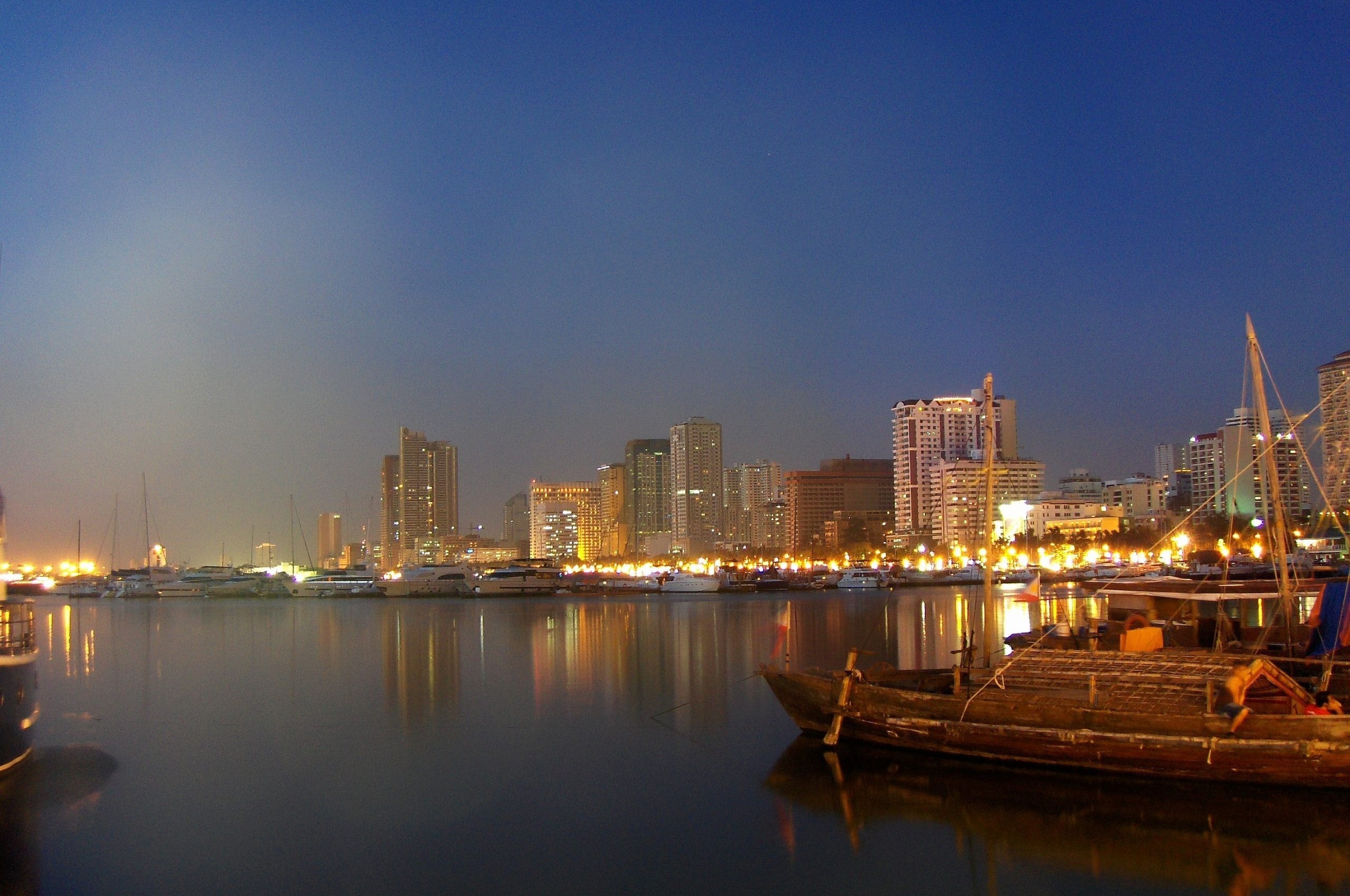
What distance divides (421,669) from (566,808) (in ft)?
70.1

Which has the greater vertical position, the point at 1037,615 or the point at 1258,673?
the point at 1258,673

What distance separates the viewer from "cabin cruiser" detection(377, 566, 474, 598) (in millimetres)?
124812

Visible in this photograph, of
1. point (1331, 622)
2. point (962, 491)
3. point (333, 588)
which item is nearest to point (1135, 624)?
point (1331, 622)

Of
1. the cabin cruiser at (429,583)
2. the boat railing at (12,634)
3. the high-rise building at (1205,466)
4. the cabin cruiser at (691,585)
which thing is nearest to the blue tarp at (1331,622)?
the boat railing at (12,634)

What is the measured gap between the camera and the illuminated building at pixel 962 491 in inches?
6708

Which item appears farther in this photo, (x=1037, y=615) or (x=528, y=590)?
(x=528, y=590)

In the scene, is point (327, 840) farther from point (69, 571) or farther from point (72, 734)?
point (69, 571)

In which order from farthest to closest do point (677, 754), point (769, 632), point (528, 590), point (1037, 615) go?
point (528, 590) < point (1037, 615) < point (769, 632) < point (677, 754)

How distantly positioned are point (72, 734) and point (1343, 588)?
30023mm

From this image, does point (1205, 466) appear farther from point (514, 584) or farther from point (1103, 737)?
point (1103, 737)

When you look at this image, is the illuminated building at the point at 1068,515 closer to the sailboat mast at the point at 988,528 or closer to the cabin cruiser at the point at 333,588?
the cabin cruiser at the point at 333,588

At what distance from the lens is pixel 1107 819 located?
48.6 ft

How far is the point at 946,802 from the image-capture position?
1612cm

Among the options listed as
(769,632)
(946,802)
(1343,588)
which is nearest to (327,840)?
(946,802)
